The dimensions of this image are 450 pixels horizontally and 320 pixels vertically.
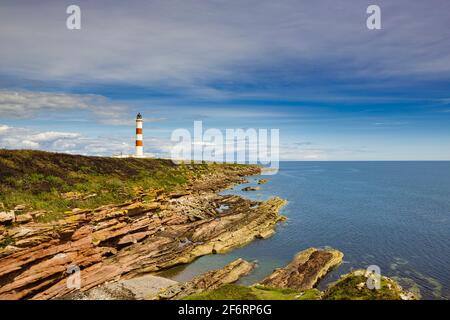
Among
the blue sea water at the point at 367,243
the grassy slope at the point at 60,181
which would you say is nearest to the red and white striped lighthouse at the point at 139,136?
the grassy slope at the point at 60,181

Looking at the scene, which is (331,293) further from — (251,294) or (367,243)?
(367,243)

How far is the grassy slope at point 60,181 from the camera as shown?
3822 cm

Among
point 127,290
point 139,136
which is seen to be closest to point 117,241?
point 127,290

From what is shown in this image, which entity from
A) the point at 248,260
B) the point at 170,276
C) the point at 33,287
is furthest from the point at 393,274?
the point at 33,287

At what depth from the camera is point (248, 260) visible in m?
34.9

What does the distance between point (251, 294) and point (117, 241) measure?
72.8 feet

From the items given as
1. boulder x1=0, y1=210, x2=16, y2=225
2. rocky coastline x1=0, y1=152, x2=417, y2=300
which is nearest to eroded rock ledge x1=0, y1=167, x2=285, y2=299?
rocky coastline x1=0, y1=152, x2=417, y2=300

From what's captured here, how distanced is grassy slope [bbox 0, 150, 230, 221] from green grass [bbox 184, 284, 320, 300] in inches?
991

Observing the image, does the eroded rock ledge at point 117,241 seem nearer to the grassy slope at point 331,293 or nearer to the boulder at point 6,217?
the boulder at point 6,217

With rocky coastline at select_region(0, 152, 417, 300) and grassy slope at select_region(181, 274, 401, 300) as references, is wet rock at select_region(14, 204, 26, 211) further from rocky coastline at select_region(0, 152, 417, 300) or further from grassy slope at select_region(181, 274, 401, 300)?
grassy slope at select_region(181, 274, 401, 300)

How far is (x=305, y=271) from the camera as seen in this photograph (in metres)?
29.7

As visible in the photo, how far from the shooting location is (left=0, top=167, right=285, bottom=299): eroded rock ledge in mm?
24703
